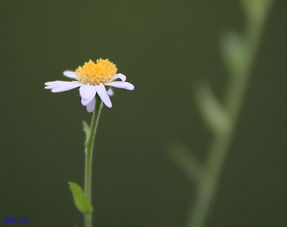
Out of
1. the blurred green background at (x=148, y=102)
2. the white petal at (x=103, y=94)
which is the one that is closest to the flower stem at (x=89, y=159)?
the white petal at (x=103, y=94)

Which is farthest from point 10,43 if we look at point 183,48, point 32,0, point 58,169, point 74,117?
point 183,48

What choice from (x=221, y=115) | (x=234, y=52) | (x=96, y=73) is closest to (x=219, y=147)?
(x=221, y=115)

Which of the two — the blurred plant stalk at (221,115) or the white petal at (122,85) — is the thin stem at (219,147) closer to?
the blurred plant stalk at (221,115)

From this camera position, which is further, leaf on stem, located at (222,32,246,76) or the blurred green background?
the blurred green background

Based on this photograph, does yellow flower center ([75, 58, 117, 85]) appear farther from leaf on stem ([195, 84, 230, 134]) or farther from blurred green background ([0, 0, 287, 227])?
blurred green background ([0, 0, 287, 227])

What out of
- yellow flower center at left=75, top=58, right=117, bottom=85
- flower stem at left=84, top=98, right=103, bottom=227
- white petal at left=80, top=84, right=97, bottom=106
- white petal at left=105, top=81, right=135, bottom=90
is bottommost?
flower stem at left=84, top=98, right=103, bottom=227

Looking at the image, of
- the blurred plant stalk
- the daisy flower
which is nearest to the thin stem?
the blurred plant stalk

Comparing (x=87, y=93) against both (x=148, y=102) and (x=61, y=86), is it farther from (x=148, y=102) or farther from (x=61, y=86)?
(x=148, y=102)
